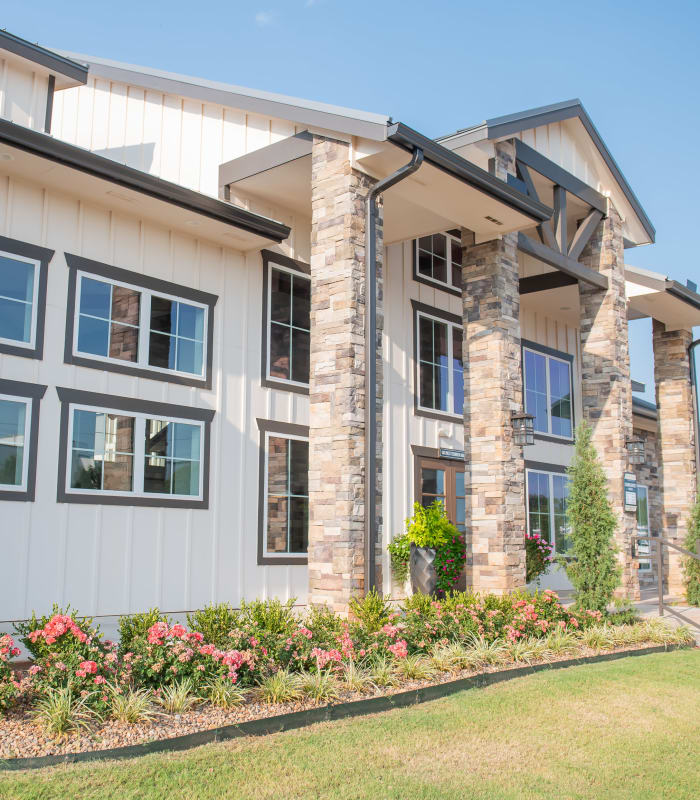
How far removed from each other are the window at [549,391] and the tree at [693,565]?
4.04 m

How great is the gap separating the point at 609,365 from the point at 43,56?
32.4 ft

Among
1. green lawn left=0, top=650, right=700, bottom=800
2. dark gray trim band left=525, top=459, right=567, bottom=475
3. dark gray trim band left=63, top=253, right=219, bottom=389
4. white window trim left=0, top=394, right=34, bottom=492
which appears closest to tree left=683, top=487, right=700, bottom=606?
dark gray trim band left=525, top=459, right=567, bottom=475

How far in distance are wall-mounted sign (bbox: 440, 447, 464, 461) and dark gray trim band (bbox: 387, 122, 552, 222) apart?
15.0 feet

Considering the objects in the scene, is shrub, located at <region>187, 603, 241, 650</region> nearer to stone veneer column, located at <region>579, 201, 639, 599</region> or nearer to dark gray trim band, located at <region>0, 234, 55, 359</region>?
dark gray trim band, located at <region>0, 234, 55, 359</region>

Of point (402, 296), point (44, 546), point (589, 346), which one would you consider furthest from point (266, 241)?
point (589, 346)

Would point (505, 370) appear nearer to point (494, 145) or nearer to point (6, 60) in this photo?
point (494, 145)

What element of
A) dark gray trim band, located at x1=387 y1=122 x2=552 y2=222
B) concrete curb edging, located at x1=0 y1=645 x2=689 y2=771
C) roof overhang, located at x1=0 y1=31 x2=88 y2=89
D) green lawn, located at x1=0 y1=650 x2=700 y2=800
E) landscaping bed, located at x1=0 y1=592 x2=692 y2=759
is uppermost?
roof overhang, located at x1=0 y1=31 x2=88 y2=89

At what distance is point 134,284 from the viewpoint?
1039cm

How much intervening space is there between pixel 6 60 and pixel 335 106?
3.81m

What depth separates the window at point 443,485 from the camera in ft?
46.0

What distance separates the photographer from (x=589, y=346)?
1455cm

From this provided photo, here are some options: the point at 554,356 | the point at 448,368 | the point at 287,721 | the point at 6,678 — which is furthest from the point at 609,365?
the point at 6,678

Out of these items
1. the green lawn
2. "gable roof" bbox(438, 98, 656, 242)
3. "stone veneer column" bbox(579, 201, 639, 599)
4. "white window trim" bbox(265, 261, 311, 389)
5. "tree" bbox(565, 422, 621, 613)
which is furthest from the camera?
"stone veneer column" bbox(579, 201, 639, 599)

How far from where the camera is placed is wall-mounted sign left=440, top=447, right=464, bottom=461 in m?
14.5
